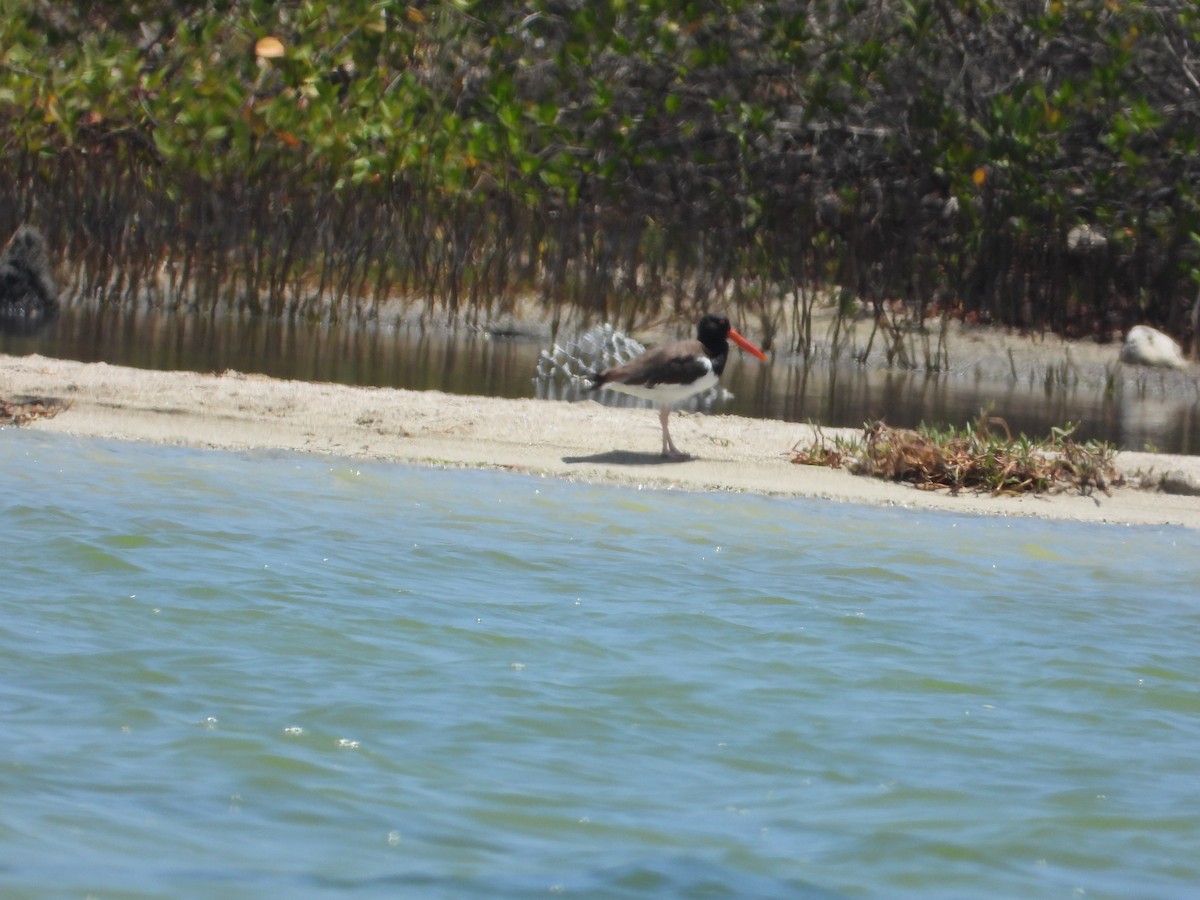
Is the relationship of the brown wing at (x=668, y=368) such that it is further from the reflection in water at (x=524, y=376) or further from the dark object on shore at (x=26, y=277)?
the dark object on shore at (x=26, y=277)

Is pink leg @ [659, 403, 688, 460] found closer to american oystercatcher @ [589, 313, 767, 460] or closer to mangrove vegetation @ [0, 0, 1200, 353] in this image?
american oystercatcher @ [589, 313, 767, 460]

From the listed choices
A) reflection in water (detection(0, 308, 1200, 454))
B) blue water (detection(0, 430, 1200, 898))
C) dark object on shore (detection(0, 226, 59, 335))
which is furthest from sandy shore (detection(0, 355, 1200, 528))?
dark object on shore (detection(0, 226, 59, 335))

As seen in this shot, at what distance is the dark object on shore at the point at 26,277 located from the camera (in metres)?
19.8

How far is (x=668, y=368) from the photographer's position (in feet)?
34.5

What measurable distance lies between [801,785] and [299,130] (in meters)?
18.0

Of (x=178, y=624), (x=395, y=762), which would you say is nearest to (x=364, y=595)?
(x=178, y=624)

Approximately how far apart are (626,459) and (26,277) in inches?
446

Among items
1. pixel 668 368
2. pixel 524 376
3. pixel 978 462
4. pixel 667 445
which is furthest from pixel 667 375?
pixel 524 376

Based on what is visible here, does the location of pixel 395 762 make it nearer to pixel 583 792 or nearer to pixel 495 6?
pixel 583 792

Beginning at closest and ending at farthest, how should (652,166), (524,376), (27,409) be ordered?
(27,409) < (524,376) < (652,166)

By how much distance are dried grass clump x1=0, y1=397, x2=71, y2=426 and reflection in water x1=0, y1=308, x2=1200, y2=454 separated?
2.71 metres

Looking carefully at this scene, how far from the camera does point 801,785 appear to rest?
469 cm

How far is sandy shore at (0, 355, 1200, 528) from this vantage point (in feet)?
34.0

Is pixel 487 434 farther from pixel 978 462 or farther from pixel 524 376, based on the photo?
pixel 524 376
